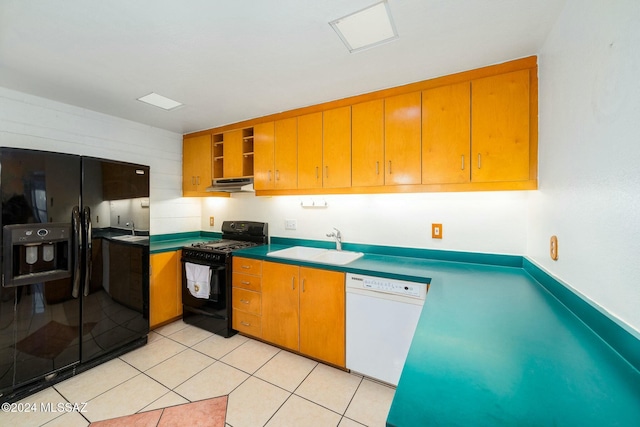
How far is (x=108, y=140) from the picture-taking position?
8.95 ft

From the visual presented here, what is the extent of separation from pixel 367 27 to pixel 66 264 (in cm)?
265

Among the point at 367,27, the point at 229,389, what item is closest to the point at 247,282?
the point at 229,389

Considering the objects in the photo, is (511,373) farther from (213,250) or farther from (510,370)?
(213,250)

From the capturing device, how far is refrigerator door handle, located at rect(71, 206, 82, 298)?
6.31 ft

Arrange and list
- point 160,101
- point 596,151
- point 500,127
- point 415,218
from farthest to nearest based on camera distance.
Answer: point 160,101 → point 415,218 → point 500,127 → point 596,151

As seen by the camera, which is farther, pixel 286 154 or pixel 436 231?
pixel 286 154

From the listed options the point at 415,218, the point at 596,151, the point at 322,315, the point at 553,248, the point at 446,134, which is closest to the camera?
the point at 596,151

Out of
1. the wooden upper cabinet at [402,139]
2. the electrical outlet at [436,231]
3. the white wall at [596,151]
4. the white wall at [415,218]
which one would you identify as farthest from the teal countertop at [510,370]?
the wooden upper cabinet at [402,139]

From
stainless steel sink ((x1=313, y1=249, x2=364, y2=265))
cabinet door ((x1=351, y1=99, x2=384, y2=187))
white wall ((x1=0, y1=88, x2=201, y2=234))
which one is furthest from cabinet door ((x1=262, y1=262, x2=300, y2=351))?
white wall ((x1=0, y1=88, x2=201, y2=234))

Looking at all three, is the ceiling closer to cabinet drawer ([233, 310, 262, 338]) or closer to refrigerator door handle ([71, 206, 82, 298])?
refrigerator door handle ([71, 206, 82, 298])

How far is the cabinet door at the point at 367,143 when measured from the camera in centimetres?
212

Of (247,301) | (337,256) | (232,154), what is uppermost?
(232,154)

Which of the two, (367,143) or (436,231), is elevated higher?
(367,143)

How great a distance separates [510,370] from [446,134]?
1606mm
